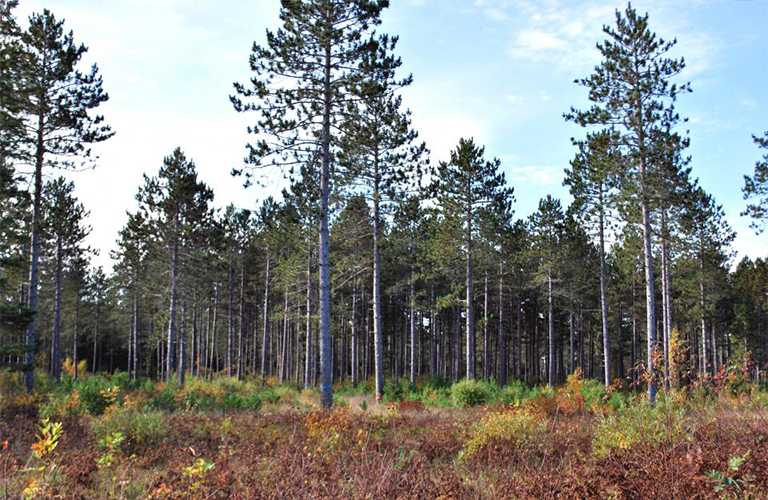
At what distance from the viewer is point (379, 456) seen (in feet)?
20.3

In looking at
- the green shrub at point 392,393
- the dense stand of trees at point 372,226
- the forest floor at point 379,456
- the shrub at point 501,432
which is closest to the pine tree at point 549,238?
the dense stand of trees at point 372,226

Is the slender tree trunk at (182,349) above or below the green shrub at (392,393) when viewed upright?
above

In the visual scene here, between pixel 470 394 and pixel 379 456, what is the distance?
1248cm

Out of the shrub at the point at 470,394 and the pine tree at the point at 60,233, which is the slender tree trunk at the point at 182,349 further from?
the shrub at the point at 470,394

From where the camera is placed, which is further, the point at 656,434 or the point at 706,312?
the point at 706,312

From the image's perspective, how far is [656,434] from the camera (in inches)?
266

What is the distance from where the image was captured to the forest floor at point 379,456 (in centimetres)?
471

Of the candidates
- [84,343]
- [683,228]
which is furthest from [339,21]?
[84,343]

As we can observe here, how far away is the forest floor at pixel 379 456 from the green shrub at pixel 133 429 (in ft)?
0.08

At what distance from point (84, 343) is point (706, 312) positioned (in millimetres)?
62002

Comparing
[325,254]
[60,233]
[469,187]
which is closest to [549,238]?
[469,187]

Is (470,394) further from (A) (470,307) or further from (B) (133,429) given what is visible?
(B) (133,429)

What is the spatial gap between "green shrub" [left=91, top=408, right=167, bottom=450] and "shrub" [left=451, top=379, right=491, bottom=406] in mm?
11065

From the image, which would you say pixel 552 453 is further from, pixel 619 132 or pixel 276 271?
pixel 276 271
